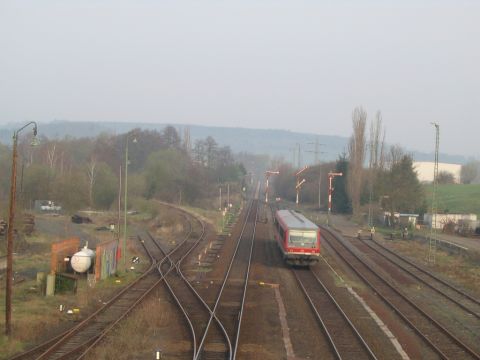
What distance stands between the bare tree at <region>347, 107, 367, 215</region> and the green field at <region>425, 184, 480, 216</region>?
10884 mm

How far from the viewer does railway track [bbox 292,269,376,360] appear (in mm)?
18188

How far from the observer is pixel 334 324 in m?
21.9

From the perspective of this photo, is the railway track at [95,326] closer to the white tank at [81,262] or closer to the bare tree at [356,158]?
the white tank at [81,262]

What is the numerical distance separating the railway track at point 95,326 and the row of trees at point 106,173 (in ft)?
30.8

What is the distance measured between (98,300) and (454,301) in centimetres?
1552

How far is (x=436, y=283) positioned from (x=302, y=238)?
24.8ft

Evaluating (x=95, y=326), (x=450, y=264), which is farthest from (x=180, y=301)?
(x=450, y=264)

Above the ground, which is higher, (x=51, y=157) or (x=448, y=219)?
(x=51, y=157)

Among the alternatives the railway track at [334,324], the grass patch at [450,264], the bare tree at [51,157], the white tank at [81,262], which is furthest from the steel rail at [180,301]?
the bare tree at [51,157]

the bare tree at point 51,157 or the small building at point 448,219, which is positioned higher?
the bare tree at point 51,157

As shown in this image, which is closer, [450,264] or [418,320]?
[418,320]

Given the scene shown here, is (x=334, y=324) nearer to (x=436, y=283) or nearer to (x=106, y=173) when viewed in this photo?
(x=436, y=283)

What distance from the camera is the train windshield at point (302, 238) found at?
3438 centimetres

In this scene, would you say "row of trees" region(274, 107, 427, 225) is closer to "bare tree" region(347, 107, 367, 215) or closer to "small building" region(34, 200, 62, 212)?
"bare tree" region(347, 107, 367, 215)
